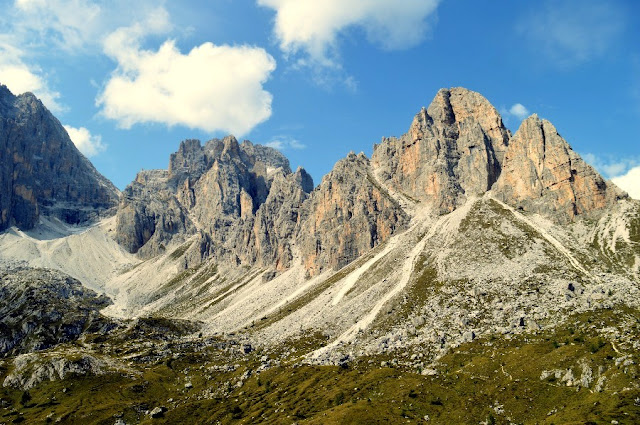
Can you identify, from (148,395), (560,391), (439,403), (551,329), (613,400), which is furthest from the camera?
(148,395)

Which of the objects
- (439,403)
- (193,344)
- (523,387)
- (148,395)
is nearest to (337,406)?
(439,403)

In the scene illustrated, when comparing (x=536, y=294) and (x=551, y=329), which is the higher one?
(x=536, y=294)

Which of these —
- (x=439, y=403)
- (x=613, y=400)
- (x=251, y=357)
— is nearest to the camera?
(x=613, y=400)

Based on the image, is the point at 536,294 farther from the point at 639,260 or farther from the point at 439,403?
the point at 439,403

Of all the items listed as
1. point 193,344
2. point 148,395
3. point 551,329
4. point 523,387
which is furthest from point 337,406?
point 193,344

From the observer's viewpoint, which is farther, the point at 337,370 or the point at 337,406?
the point at 337,370

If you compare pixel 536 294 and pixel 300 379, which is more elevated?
pixel 536 294

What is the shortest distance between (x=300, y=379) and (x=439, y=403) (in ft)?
150

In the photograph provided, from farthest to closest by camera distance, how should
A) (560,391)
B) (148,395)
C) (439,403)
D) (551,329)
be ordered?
(148,395), (551,329), (439,403), (560,391)

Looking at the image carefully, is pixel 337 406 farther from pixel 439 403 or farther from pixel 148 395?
pixel 148 395

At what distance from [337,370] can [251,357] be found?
46.8 metres

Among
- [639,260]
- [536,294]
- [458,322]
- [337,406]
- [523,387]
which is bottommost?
[337,406]

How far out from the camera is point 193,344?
185 m

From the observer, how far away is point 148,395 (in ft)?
466
